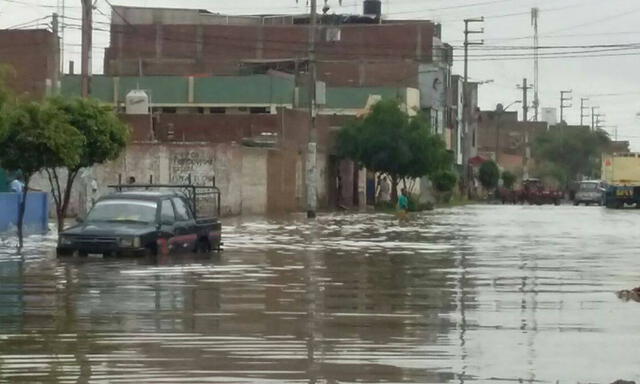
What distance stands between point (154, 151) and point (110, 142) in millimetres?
21573

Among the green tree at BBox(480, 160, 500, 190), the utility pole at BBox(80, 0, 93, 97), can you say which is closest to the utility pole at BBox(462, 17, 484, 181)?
the green tree at BBox(480, 160, 500, 190)

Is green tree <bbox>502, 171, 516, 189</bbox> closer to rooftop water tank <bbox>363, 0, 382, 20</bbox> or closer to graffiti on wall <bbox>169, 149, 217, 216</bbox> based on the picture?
rooftop water tank <bbox>363, 0, 382, 20</bbox>

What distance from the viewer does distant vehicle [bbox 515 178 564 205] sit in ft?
340

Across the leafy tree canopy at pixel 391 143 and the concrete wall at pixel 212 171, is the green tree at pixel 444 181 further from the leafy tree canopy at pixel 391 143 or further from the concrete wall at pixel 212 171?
the concrete wall at pixel 212 171

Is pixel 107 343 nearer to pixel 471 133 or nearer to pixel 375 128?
pixel 375 128

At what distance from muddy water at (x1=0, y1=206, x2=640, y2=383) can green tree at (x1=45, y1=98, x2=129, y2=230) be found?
10.8 ft

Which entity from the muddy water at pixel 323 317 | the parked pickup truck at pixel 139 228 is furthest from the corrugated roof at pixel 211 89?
the parked pickup truck at pixel 139 228

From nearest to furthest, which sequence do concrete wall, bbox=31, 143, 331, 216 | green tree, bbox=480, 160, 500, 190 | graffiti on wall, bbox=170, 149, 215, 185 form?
concrete wall, bbox=31, 143, 331, 216 → graffiti on wall, bbox=170, 149, 215, 185 → green tree, bbox=480, 160, 500, 190

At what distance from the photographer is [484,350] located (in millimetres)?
14555

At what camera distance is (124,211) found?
29438mm

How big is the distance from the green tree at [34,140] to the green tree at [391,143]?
4143cm

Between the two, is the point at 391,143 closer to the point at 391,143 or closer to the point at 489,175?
the point at 391,143

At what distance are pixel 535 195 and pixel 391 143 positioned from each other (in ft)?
103

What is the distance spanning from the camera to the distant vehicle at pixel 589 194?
326 feet
